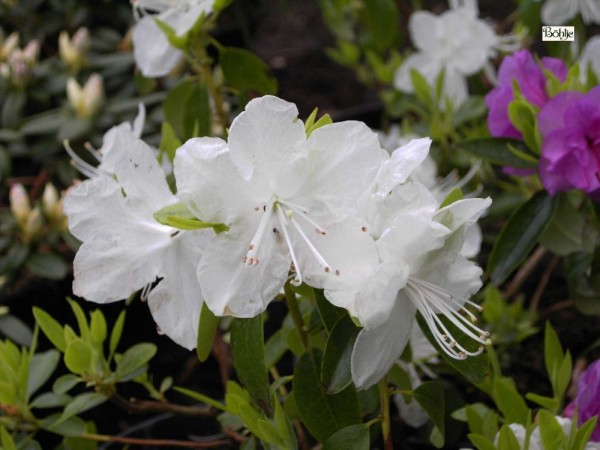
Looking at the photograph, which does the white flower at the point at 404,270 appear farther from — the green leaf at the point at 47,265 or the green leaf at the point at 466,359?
the green leaf at the point at 47,265

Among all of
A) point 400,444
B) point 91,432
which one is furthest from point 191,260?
point 400,444

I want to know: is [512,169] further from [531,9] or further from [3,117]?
[3,117]

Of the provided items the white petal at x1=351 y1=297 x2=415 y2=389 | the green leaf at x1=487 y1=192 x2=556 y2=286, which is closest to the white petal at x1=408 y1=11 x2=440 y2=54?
the green leaf at x1=487 y1=192 x2=556 y2=286

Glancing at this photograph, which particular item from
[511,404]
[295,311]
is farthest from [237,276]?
[511,404]

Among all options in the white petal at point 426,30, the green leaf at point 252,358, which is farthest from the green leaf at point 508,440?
the white petal at point 426,30

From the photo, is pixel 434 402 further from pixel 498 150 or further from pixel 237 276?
pixel 498 150

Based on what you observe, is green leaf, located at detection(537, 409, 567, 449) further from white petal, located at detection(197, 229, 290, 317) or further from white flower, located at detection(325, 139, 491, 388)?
white petal, located at detection(197, 229, 290, 317)
